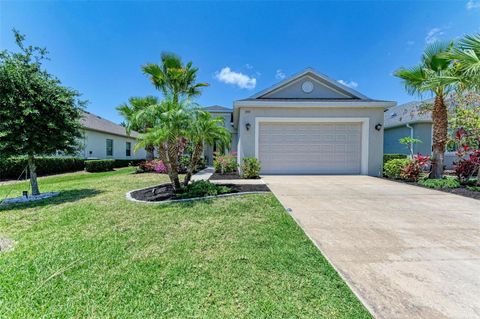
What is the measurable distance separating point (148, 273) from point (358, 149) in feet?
39.1

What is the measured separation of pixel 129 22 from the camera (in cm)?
1043

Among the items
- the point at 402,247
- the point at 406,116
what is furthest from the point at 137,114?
the point at 406,116

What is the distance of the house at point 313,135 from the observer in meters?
11.1

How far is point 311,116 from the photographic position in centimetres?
1124

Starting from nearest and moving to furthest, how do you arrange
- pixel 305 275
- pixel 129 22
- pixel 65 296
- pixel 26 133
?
pixel 65 296 < pixel 305 275 < pixel 26 133 < pixel 129 22

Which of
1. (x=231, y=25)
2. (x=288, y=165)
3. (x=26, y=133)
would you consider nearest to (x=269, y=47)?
(x=231, y=25)

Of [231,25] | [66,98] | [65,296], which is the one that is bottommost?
[65,296]

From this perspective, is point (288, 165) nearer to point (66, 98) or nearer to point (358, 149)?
point (358, 149)

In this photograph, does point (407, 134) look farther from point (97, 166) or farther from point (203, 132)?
point (97, 166)

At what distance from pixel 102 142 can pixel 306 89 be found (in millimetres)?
17779

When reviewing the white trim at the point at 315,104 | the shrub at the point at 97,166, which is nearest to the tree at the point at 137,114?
the white trim at the point at 315,104

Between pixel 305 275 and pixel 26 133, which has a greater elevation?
pixel 26 133

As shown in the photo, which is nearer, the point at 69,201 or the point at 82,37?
the point at 69,201

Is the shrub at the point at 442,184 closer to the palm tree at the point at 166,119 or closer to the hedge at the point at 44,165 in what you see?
the palm tree at the point at 166,119
